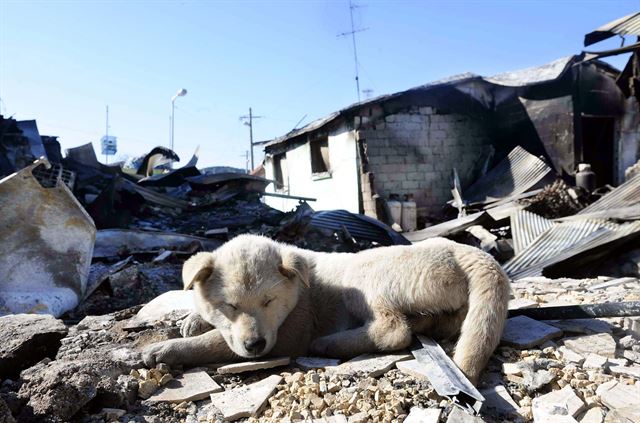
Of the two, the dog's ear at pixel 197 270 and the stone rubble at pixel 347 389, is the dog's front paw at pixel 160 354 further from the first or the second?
the dog's ear at pixel 197 270

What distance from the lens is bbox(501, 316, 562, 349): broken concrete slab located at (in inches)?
126

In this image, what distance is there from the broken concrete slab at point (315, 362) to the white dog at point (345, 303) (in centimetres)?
8

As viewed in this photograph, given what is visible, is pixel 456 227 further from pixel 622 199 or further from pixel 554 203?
pixel 622 199

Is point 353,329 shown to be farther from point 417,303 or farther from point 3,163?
point 3,163

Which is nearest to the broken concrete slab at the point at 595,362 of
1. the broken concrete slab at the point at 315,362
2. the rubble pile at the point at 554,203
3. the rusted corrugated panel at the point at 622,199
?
the broken concrete slab at the point at 315,362

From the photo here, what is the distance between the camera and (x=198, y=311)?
11.2ft

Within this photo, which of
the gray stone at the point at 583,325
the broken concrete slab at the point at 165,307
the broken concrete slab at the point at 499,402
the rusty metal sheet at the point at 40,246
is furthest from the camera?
the rusty metal sheet at the point at 40,246

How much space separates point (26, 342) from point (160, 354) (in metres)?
0.86

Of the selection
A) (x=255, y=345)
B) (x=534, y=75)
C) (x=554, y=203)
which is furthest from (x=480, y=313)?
(x=534, y=75)

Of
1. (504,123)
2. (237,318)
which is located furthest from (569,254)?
(504,123)

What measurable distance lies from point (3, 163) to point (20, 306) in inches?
216

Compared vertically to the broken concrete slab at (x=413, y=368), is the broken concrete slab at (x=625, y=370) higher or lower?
lower

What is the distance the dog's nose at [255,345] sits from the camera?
2965 mm

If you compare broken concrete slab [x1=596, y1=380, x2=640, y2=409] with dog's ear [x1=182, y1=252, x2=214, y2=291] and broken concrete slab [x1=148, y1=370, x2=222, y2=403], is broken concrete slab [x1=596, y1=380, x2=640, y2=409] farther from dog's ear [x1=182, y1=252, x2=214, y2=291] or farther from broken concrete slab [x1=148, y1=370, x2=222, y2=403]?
dog's ear [x1=182, y1=252, x2=214, y2=291]
